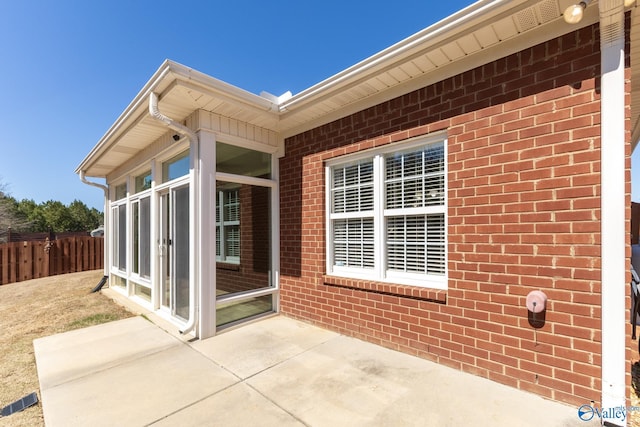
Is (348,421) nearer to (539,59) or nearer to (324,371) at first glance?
(324,371)

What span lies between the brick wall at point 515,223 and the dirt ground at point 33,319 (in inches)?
143

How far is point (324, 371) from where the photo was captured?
3016mm

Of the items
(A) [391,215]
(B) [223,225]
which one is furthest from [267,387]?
(B) [223,225]

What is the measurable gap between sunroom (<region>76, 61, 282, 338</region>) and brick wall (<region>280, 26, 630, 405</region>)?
6.60 feet

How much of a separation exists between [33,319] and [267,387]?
17.4ft

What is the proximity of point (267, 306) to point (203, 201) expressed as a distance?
2098 mm

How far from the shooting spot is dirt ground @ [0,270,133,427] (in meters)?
2.83

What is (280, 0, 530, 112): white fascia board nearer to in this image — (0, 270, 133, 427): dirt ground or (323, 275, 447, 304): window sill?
(323, 275, 447, 304): window sill

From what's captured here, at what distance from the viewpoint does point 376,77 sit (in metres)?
3.34

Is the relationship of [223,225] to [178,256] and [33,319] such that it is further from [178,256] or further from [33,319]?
[33,319]

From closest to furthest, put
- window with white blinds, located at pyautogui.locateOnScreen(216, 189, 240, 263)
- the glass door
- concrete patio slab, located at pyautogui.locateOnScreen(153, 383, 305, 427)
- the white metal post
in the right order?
the white metal post < concrete patio slab, located at pyautogui.locateOnScreen(153, 383, 305, 427) < the glass door < window with white blinds, located at pyautogui.locateOnScreen(216, 189, 240, 263)

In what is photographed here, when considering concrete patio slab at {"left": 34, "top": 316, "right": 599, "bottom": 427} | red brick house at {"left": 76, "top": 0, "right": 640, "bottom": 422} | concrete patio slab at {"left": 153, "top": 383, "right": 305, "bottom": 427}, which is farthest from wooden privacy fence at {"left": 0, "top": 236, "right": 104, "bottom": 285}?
concrete patio slab at {"left": 153, "top": 383, "right": 305, "bottom": 427}

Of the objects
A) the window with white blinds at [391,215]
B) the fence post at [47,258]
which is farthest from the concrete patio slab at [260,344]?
the fence post at [47,258]

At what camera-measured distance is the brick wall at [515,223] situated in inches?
90.3
